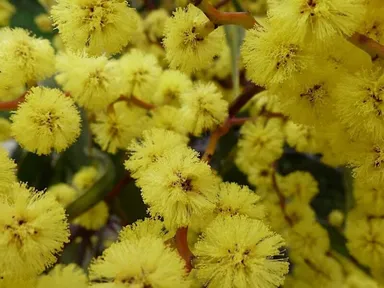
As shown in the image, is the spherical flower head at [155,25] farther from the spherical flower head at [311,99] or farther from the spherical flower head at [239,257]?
the spherical flower head at [239,257]

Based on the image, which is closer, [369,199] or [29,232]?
[29,232]

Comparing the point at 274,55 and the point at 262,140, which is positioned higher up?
the point at 274,55

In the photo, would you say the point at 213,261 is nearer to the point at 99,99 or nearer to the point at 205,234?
the point at 205,234

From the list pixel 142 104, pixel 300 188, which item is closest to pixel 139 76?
pixel 142 104

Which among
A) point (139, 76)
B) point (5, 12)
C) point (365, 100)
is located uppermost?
point (365, 100)

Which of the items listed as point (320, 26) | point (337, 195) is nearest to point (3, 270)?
point (320, 26)

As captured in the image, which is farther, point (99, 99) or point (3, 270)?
point (99, 99)

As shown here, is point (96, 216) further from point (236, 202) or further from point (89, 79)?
point (236, 202)

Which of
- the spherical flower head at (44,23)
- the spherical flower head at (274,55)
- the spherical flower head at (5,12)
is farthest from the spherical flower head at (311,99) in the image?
the spherical flower head at (5,12)
